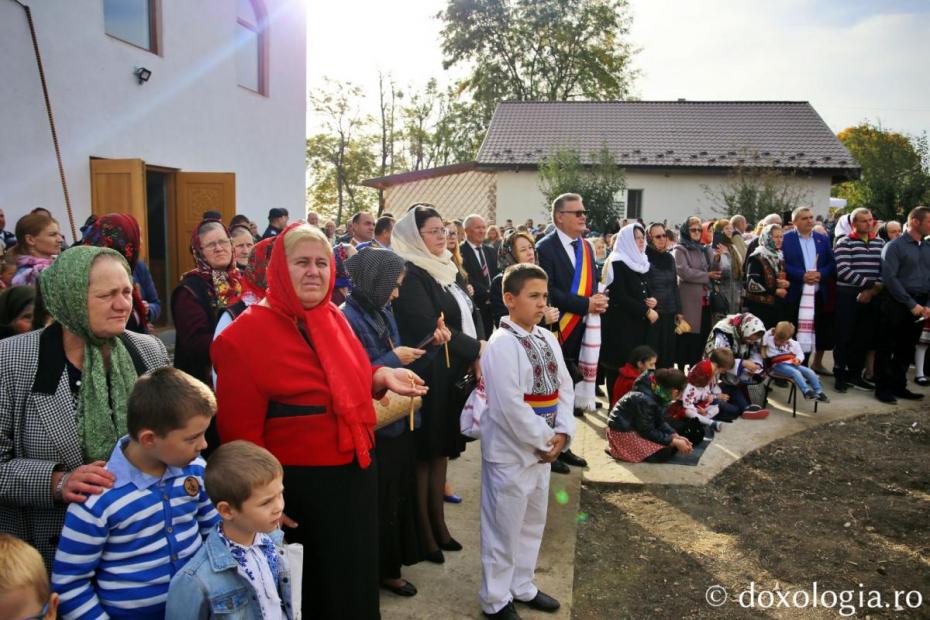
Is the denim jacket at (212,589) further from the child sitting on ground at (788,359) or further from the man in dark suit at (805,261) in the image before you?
the man in dark suit at (805,261)

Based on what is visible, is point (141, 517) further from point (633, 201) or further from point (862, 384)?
point (633, 201)

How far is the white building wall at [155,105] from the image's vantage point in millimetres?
7340

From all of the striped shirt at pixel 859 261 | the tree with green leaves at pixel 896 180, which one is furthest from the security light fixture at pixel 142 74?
the tree with green leaves at pixel 896 180

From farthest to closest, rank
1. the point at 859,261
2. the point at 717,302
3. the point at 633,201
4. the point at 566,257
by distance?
1. the point at 633,201
2. the point at 717,302
3. the point at 859,261
4. the point at 566,257

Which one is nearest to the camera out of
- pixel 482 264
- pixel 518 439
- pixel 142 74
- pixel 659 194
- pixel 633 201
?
pixel 518 439

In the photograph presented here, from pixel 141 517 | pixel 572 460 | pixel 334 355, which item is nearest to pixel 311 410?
pixel 334 355

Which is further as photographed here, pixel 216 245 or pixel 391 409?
pixel 216 245

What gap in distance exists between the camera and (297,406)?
2.44 metres

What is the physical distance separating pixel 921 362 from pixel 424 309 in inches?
304

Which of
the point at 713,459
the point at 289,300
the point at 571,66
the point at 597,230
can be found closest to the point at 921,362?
the point at 713,459

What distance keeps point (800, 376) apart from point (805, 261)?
5.32 ft

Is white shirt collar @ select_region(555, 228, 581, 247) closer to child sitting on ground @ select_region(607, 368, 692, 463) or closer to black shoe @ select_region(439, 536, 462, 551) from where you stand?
child sitting on ground @ select_region(607, 368, 692, 463)

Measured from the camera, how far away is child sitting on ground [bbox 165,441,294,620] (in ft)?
6.37

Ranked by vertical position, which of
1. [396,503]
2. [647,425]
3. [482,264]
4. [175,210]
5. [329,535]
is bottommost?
[647,425]
